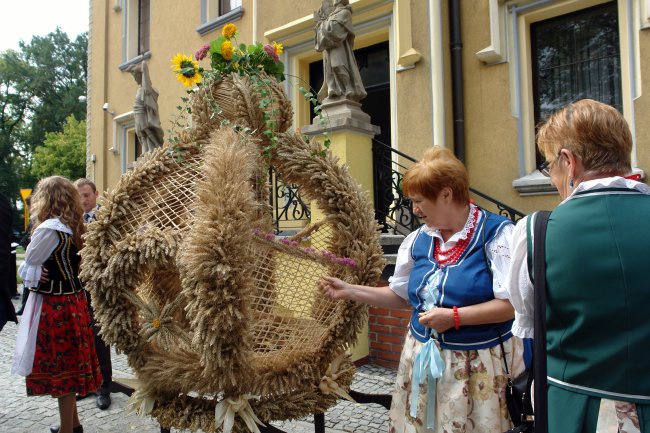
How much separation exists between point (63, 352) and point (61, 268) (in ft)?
1.85

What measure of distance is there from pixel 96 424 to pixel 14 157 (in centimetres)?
4525

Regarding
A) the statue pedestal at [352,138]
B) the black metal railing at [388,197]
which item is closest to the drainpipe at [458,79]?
the black metal railing at [388,197]

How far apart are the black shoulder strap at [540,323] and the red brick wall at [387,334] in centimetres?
303

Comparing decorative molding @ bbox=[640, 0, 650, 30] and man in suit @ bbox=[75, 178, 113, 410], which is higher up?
decorative molding @ bbox=[640, 0, 650, 30]

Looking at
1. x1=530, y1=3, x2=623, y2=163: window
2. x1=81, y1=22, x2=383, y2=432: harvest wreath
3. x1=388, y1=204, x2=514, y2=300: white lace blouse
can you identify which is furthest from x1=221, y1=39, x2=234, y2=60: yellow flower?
x1=530, y1=3, x2=623, y2=163: window

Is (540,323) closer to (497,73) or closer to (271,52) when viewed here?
(271,52)

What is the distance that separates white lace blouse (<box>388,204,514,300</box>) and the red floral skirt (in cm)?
236

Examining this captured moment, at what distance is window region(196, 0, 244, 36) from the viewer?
28.8 feet

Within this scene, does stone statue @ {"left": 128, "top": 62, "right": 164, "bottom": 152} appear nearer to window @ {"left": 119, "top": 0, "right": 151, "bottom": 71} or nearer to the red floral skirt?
window @ {"left": 119, "top": 0, "right": 151, "bottom": 71}

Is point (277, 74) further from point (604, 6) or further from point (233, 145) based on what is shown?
point (604, 6)

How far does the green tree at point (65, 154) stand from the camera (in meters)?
31.0

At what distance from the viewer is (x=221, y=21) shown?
345 inches

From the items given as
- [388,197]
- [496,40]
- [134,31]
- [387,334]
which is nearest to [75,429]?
[387,334]

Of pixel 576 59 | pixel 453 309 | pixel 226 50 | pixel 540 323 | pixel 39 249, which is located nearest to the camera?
pixel 540 323
